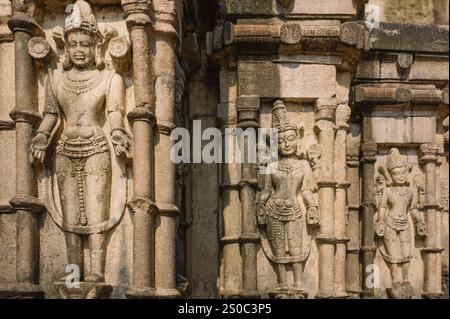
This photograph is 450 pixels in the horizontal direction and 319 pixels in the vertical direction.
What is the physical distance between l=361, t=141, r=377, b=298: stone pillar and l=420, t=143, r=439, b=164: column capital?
91 cm

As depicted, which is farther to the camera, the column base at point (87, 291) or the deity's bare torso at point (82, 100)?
the deity's bare torso at point (82, 100)

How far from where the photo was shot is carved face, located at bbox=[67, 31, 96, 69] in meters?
6.98

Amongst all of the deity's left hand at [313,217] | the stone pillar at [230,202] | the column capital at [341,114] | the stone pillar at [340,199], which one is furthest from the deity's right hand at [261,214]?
the column capital at [341,114]

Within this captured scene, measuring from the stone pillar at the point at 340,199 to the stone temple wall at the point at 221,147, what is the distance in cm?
3

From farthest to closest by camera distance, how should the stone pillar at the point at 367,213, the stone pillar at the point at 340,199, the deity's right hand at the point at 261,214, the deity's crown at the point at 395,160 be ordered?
the deity's crown at the point at 395,160 → the stone pillar at the point at 367,213 → the stone pillar at the point at 340,199 → the deity's right hand at the point at 261,214

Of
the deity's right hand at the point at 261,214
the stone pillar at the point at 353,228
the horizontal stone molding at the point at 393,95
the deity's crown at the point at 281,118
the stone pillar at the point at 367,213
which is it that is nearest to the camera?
the deity's right hand at the point at 261,214

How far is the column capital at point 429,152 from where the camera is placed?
13078 millimetres

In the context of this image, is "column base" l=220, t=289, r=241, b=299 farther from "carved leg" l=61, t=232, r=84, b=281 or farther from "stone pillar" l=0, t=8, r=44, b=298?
"stone pillar" l=0, t=8, r=44, b=298

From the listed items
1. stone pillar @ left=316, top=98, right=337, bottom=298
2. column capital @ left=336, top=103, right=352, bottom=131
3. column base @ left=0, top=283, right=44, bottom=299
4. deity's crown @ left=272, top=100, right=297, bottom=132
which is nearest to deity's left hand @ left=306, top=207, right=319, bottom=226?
stone pillar @ left=316, top=98, right=337, bottom=298

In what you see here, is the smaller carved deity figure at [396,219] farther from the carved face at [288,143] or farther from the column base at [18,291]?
the column base at [18,291]

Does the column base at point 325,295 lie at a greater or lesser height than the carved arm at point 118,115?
lesser

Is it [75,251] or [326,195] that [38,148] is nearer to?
[75,251]

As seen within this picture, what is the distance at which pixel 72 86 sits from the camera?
23.0 ft
